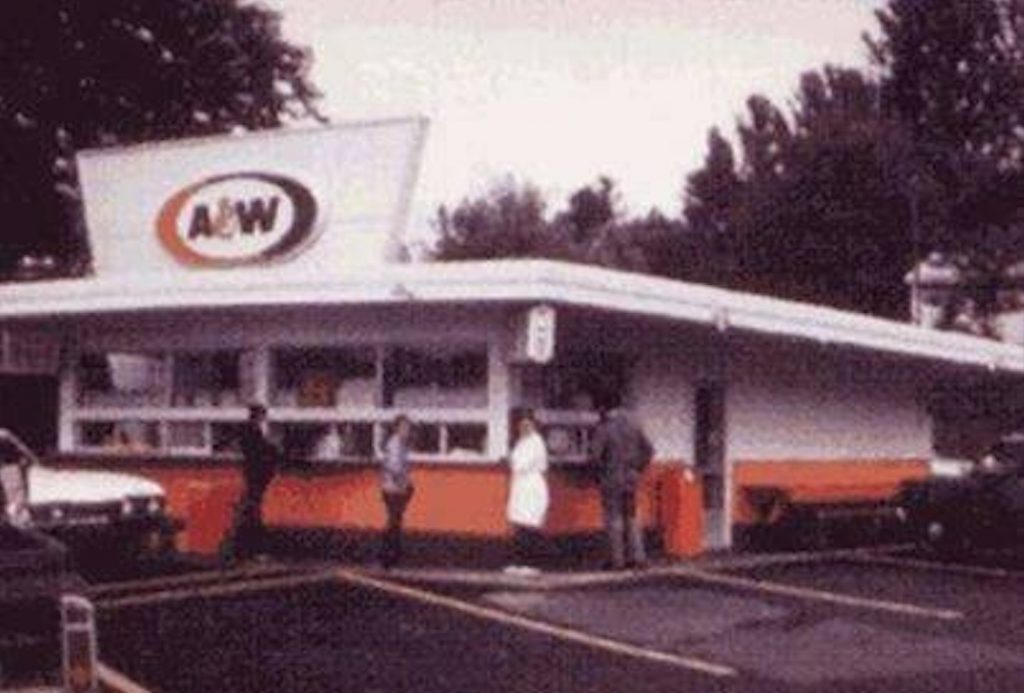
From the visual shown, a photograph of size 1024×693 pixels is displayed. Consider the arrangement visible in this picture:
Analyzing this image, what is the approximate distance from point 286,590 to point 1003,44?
1675 inches

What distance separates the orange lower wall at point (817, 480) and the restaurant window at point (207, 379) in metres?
6.48

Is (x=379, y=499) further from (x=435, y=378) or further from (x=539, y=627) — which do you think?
(x=539, y=627)

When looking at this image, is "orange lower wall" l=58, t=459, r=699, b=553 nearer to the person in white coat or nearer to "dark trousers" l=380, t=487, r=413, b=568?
"dark trousers" l=380, t=487, r=413, b=568

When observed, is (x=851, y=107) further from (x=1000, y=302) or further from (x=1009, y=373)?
(x=1009, y=373)

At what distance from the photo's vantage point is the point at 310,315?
2353 centimetres

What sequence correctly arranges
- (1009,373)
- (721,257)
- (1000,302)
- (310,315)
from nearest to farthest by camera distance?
1. (310,315)
2. (1009,373)
3. (1000,302)
4. (721,257)

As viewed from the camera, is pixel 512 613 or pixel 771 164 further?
pixel 771 164

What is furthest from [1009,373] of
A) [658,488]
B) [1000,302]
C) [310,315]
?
[1000,302]

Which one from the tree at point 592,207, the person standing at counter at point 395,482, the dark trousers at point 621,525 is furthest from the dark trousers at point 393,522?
the tree at point 592,207

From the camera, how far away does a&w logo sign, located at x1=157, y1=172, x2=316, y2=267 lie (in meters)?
24.4

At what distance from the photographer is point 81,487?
19.8 meters

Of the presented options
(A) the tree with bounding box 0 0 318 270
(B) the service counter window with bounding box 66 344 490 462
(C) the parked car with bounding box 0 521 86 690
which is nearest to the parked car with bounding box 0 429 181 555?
(B) the service counter window with bounding box 66 344 490 462

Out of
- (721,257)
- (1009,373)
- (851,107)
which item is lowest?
(1009,373)

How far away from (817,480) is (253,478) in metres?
8.71
